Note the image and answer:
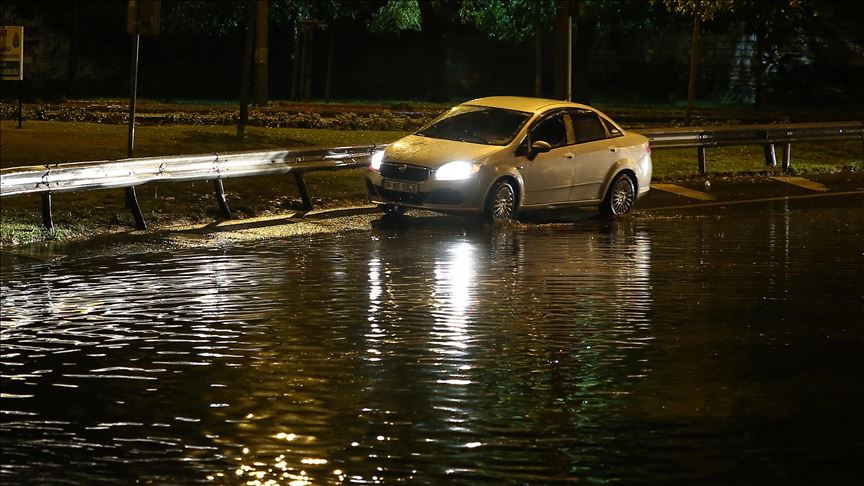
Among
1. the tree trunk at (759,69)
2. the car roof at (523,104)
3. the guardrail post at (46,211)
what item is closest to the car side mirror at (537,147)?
the car roof at (523,104)

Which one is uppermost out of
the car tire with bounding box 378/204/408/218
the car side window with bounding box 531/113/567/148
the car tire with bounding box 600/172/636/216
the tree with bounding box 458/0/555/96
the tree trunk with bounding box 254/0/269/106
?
the tree with bounding box 458/0/555/96

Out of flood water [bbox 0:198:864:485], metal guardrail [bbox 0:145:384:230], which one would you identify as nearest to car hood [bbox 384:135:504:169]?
metal guardrail [bbox 0:145:384:230]

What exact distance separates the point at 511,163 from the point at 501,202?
46 cm

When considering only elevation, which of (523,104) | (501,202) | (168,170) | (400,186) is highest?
(523,104)

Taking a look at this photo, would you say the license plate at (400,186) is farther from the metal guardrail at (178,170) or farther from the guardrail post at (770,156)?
the guardrail post at (770,156)

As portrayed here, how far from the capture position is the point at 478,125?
66.1 feet

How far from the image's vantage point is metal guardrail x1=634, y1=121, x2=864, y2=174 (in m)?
27.2

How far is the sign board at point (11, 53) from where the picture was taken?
28109 mm

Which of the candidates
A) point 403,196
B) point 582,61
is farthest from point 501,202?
point 582,61

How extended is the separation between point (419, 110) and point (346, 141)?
1172 centimetres

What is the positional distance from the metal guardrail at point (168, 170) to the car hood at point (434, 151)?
169 cm

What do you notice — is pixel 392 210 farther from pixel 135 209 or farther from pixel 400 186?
pixel 135 209

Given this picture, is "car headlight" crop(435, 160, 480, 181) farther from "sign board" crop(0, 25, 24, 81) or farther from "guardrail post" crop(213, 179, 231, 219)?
"sign board" crop(0, 25, 24, 81)

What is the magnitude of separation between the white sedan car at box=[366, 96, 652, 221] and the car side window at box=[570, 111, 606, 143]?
0.01m
